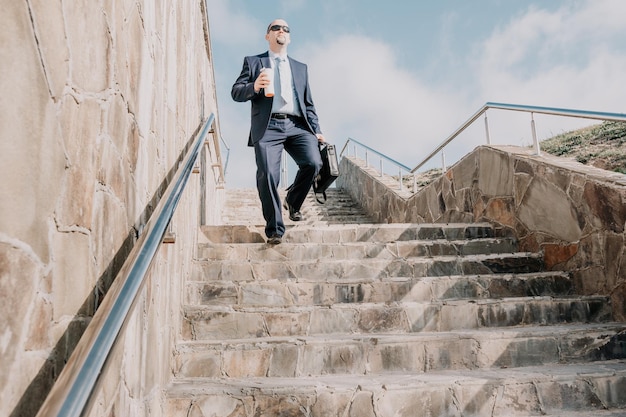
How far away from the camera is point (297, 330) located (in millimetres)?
2910

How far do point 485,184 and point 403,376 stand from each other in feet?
10.1

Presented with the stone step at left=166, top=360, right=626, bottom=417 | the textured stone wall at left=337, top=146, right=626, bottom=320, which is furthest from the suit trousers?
the textured stone wall at left=337, top=146, right=626, bottom=320

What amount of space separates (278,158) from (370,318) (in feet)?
4.88

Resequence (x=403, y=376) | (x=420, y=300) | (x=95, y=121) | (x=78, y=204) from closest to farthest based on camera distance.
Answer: (x=78, y=204), (x=95, y=121), (x=403, y=376), (x=420, y=300)

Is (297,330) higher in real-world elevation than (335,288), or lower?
lower

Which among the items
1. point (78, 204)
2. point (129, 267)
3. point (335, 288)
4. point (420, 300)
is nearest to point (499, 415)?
point (420, 300)

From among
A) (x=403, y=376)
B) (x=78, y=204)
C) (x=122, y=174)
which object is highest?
(x=122, y=174)

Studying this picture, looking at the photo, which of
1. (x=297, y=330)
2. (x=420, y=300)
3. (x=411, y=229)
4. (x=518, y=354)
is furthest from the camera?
(x=411, y=229)

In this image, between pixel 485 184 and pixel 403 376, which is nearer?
pixel 403 376

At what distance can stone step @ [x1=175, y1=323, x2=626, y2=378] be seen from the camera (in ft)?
8.38

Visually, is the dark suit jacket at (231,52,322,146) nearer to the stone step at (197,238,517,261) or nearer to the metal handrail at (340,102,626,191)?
the stone step at (197,238,517,261)

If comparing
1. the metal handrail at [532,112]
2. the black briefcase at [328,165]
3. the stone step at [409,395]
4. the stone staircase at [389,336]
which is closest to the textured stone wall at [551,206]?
the stone staircase at [389,336]

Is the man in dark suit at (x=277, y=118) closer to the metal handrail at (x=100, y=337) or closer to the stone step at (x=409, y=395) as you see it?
the stone step at (x=409, y=395)

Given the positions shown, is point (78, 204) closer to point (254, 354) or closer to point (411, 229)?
point (254, 354)
